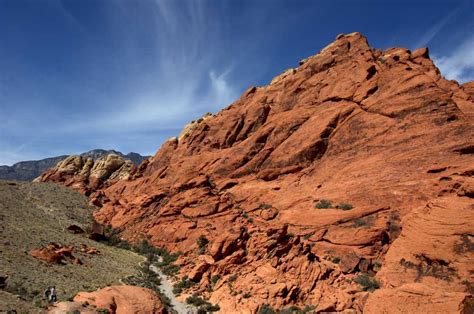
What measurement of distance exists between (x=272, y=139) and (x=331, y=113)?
415 inches

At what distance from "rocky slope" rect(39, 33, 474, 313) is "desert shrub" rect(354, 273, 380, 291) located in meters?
0.09

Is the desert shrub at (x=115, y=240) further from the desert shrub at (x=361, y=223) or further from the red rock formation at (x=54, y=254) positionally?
the desert shrub at (x=361, y=223)

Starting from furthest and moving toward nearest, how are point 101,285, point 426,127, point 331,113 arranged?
1. point 331,113
2. point 426,127
3. point 101,285

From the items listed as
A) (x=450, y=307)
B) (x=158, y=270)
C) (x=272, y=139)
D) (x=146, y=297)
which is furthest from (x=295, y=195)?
(x=450, y=307)

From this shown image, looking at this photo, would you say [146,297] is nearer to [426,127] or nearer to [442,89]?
[426,127]

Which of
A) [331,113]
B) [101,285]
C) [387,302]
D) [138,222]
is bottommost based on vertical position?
[101,285]

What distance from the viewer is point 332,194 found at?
37.9m

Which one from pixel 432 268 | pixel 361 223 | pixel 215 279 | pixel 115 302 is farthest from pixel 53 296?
pixel 361 223

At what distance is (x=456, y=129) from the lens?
37.1 m

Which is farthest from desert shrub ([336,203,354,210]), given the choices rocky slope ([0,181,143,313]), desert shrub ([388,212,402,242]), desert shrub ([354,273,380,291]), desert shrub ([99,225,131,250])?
desert shrub ([99,225,131,250])

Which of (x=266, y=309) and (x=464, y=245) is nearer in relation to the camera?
(x=464, y=245)

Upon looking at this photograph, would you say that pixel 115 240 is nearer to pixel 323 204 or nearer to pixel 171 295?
pixel 171 295

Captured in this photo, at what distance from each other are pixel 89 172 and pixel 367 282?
91700 mm

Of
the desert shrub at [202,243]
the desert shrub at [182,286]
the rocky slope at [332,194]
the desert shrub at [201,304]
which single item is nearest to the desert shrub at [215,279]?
the rocky slope at [332,194]
